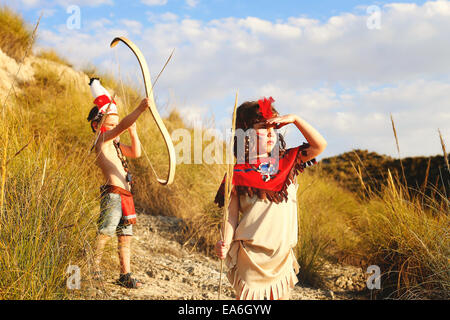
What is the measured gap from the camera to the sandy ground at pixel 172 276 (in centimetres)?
337

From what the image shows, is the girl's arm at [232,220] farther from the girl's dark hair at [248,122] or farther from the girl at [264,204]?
the girl's dark hair at [248,122]

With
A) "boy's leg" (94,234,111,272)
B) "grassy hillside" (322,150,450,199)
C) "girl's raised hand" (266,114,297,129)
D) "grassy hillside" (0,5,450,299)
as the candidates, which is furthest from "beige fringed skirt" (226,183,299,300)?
"grassy hillside" (322,150,450,199)

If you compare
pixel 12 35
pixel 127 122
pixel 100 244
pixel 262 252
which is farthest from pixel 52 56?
pixel 262 252

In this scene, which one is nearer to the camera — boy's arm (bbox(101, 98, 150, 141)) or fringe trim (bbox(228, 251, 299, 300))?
fringe trim (bbox(228, 251, 299, 300))

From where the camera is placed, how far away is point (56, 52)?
43.8 ft

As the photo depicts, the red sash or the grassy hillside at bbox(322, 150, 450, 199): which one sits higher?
the grassy hillside at bbox(322, 150, 450, 199)

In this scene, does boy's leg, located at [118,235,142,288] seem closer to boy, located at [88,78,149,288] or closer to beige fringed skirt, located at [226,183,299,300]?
boy, located at [88,78,149,288]

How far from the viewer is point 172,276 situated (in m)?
4.26

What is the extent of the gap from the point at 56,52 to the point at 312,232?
1149 centimetres

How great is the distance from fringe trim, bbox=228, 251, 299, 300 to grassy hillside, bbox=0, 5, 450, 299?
40.2 inches

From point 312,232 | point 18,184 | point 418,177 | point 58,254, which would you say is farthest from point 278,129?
point 418,177

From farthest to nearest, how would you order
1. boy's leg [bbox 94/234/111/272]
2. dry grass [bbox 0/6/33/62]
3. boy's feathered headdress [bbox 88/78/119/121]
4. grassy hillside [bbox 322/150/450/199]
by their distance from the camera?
dry grass [bbox 0/6/33/62], grassy hillside [bbox 322/150/450/199], boy's feathered headdress [bbox 88/78/119/121], boy's leg [bbox 94/234/111/272]

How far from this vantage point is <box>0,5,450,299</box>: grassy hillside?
2520 mm
